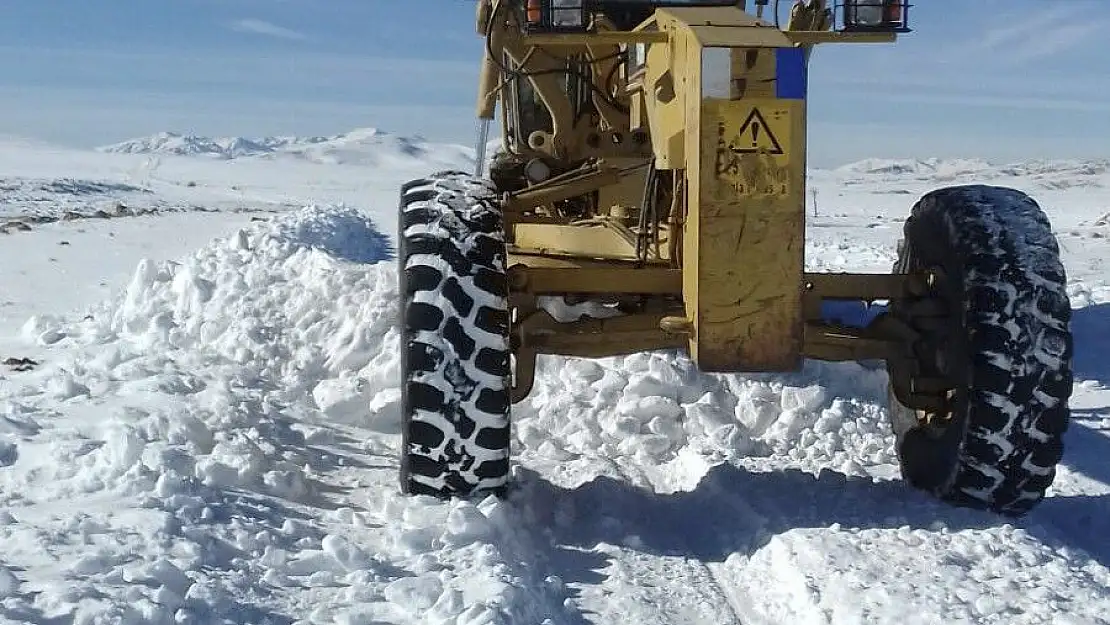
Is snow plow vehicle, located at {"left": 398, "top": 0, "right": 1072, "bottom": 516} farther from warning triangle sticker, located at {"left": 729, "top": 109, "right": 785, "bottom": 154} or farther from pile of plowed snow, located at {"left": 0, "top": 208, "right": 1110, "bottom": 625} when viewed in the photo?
pile of plowed snow, located at {"left": 0, "top": 208, "right": 1110, "bottom": 625}

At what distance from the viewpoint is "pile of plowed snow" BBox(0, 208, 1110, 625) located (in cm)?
359

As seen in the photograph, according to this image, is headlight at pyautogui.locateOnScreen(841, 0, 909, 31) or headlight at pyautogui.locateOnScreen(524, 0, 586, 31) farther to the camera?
headlight at pyautogui.locateOnScreen(841, 0, 909, 31)

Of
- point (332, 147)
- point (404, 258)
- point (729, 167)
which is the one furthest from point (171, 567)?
point (332, 147)

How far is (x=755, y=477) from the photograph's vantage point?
5.16m

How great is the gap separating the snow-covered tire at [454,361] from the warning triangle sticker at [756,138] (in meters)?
1.07

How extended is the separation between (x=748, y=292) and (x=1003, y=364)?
1.08 meters

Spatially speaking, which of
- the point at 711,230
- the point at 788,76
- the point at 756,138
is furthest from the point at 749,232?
the point at 788,76

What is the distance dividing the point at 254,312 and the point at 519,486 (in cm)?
381

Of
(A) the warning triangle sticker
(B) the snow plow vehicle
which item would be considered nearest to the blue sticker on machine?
(B) the snow plow vehicle

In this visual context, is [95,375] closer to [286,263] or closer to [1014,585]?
[286,263]

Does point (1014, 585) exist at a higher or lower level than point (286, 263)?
lower

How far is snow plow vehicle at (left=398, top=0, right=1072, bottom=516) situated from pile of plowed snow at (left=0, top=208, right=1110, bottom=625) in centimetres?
34

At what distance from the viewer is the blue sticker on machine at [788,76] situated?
4.25 m

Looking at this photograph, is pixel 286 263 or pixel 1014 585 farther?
pixel 286 263
